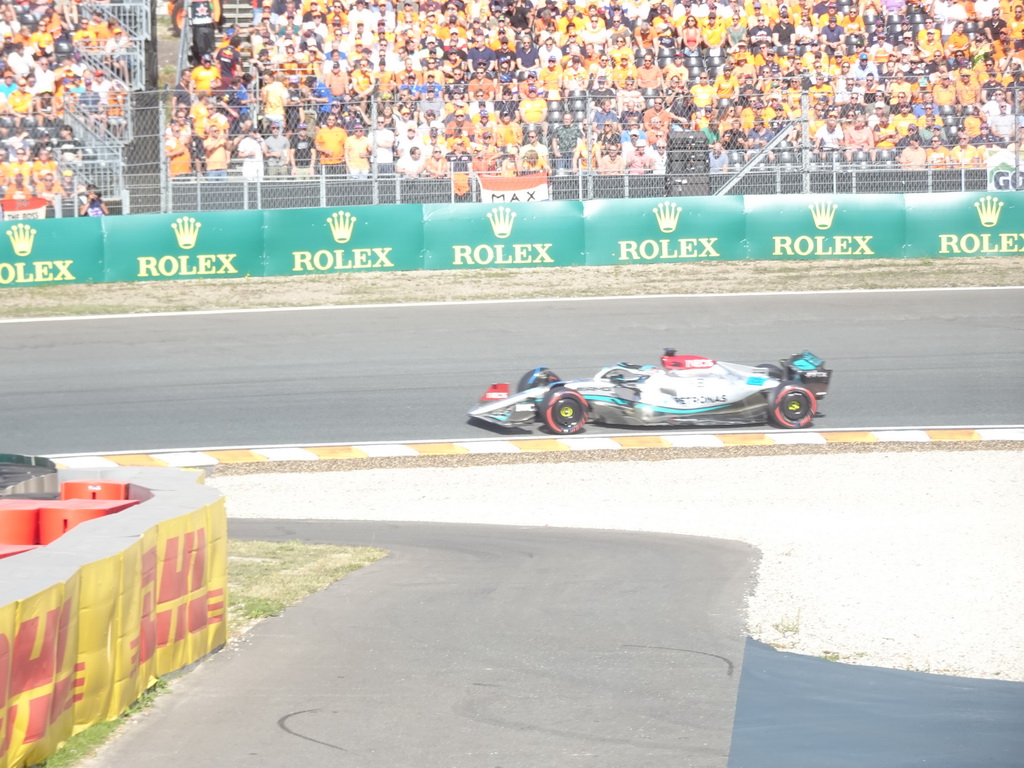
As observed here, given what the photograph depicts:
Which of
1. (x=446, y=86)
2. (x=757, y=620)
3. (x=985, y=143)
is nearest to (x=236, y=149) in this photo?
(x=446, y=86)

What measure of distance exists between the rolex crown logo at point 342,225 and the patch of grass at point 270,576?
11022mm

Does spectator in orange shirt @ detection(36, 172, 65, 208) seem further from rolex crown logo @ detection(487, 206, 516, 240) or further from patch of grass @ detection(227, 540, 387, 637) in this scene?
patch of grass @ detection(227, 540, 387, 637)

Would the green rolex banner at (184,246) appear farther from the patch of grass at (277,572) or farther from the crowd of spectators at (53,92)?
the patch of grass at (277,572)

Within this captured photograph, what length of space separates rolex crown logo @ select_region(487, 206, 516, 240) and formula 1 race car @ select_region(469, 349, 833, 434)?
22.8 feet

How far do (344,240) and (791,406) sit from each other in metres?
8.82

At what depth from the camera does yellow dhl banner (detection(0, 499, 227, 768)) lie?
446cm

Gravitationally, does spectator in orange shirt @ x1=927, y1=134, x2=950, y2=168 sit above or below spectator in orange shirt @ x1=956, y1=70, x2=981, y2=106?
below

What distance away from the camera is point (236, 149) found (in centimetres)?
2002

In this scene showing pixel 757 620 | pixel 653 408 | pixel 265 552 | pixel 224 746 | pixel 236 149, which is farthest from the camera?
pixel 236 149

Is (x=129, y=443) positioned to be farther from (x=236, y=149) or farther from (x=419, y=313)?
(x=236, y=149)

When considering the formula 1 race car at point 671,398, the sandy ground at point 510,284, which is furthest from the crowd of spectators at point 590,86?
the formula 1 race car at point 671,398

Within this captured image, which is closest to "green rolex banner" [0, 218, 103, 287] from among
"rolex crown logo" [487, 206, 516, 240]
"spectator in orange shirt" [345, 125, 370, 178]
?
"spectator in orange shirt" [345, 125, 370, 178]

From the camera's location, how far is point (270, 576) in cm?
809

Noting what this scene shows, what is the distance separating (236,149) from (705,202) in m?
7.17
